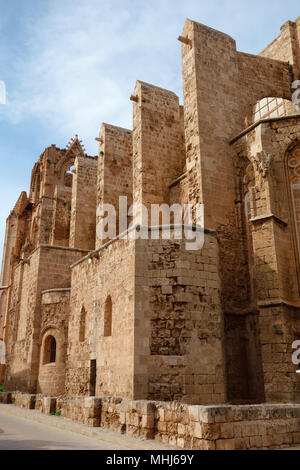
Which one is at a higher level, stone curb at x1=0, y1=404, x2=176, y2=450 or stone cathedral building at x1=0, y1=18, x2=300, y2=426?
stone cathedral building at x1=0, y1=18, x2=300, y2=426

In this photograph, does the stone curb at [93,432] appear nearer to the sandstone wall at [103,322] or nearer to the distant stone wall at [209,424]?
the distant stone wall at [209,424]

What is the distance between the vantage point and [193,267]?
903 cm

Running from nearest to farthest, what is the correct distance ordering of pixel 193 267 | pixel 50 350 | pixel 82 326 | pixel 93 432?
pixel 93 432 < pixel 193 267 < pixel 82 326 < pixel 50 350

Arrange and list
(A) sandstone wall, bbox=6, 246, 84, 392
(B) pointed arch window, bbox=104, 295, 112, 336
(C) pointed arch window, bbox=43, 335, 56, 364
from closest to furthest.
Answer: (B) pointed arch window, bbox=104, 295, 112, 336 → (C) pointed arch window, bbox=43, 335, 56, 364 → (A) sandstone wall, bbox=6, 246, 84, 392

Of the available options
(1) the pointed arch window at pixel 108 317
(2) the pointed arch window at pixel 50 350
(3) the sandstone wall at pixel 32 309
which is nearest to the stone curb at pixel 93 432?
(1) the pointed arch window at pixel 108 317

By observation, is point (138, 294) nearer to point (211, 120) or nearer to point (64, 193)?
point (211, 120)

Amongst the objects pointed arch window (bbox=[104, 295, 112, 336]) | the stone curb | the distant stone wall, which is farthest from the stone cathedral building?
the distant stone wall

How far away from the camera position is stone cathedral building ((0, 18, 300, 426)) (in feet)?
28.3

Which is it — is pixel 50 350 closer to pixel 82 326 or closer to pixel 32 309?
pixel 32 309

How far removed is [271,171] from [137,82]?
662 centimetres

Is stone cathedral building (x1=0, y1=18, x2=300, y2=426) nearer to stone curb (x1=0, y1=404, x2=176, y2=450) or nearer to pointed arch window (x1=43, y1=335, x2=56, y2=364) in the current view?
pointed arch window (x1=43, y1=335, x2=56, y2=364)

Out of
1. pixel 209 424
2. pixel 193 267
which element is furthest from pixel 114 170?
pixel 209 424

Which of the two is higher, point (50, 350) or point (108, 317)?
point (108, 317)

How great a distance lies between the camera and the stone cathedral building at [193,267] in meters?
8.64
